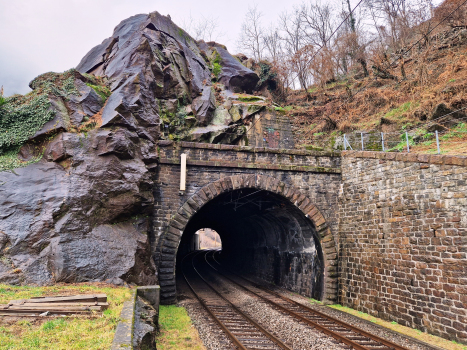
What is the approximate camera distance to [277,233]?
17.6 meters

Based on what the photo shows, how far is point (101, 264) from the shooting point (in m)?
9.02

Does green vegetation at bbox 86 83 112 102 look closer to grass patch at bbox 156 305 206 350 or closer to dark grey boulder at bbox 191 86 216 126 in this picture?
dark grey boulder at bbox 191 86 216 126

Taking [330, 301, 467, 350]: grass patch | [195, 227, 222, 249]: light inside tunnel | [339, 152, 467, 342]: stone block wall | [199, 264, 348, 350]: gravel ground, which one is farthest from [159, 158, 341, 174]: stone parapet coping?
Result: [195, 227, 222, 249]: light inside tunnel

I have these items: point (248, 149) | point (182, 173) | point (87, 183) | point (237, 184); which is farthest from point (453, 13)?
point (87, 183)

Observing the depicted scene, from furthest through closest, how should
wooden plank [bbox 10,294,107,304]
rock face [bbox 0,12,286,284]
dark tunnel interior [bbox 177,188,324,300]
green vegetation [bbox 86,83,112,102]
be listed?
dark tunnel interior [bbox 177,188,324,300], green vegetation [bbox 86,83,112,102], rock face [bbox 0,12,286,284], wooden plank [bbox 10,294,107,304]

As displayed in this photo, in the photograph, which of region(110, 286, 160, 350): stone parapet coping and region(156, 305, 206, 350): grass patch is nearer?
region(110, 286, 160, 350): stone parapet coping

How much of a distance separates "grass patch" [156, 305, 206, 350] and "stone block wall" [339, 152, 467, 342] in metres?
6.23

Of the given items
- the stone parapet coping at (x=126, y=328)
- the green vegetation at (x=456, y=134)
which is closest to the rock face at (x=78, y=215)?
the stone parapet coping at (x=126, y=328)

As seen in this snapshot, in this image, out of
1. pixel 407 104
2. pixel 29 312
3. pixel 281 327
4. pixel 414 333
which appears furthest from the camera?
pixel 407 104

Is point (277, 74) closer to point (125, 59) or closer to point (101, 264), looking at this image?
point (125, 59)

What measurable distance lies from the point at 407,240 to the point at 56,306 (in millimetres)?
9585

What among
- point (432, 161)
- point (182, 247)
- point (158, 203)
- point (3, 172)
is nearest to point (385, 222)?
point (432, 161)

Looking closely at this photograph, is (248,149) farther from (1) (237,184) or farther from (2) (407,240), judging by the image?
(2) (407,240)

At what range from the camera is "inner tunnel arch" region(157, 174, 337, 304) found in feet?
38.9
